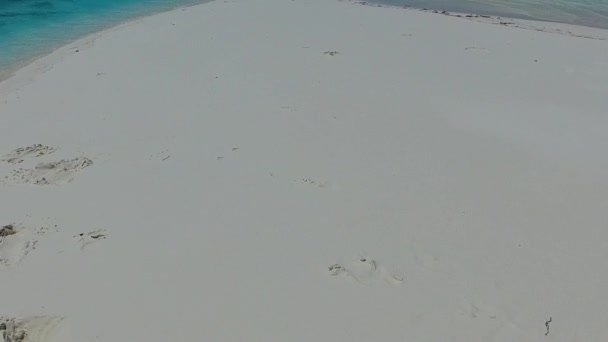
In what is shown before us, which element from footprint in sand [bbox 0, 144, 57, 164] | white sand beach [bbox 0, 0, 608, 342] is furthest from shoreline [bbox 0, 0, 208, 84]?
footprint in sand [bbox 0, 144, 57, 164]

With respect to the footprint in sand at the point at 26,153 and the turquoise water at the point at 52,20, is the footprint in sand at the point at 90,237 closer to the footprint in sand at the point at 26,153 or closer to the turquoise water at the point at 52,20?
the footprint in sand at the point at 26,153

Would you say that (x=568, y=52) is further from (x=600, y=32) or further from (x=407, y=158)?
(x=407, y=158)

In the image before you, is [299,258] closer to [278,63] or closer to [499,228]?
[499,228]

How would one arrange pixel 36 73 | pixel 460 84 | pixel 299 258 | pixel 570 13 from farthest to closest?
pixel 570 13
pixel 36 73
pixel 460 84
pixel 299 258

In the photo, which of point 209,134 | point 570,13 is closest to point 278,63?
point 209,134

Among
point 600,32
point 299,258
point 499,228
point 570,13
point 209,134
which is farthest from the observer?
point 570,13

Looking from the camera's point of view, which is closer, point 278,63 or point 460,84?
point 460,84

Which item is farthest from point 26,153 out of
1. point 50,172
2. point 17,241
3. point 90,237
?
point 90,237
